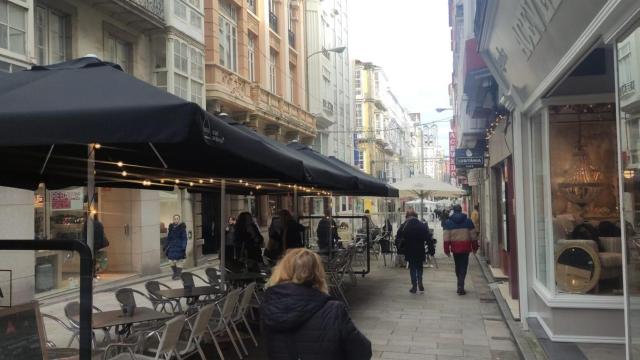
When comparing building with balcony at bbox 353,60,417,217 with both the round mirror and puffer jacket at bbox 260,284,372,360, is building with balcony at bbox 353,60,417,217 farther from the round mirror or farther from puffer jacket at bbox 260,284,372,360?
puffer jacket at bbox 260,284,372,360

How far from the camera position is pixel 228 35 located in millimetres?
22984

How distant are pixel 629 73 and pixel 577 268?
3698mm

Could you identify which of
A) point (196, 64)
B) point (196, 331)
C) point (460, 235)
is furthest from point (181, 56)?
point (196, 331)

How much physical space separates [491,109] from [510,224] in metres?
2.63

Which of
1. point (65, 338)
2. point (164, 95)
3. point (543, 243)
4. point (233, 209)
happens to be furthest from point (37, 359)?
point (233, 209)

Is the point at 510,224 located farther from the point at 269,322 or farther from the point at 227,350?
the point at 269,322

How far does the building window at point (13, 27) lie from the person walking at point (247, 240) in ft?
18.9

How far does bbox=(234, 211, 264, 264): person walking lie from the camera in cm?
1024

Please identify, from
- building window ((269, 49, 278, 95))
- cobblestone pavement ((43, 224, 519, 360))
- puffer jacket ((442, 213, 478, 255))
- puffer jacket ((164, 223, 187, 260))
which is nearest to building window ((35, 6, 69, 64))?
puffer jacket ((164, 223, 187, 260))

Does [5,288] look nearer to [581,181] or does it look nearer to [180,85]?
[581,181]

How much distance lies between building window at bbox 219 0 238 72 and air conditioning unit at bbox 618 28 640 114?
1913cm

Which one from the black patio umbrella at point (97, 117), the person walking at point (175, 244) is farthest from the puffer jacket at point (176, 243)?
the black patio umbrella at point (97, 117)

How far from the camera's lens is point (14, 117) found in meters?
3.37

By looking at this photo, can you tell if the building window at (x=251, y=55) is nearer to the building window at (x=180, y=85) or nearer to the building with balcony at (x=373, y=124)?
the building window at (x=180, y=85)
